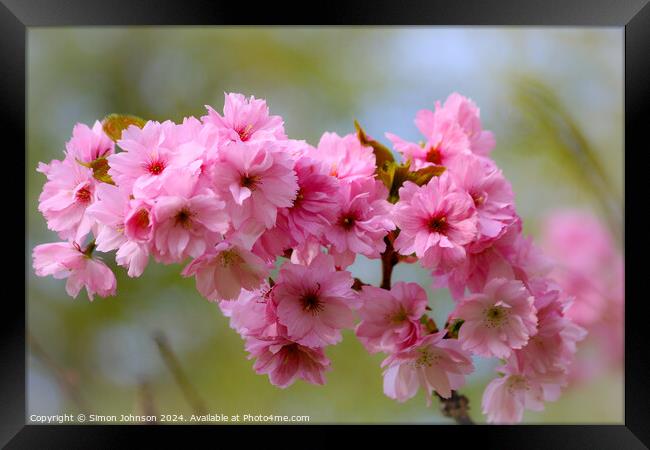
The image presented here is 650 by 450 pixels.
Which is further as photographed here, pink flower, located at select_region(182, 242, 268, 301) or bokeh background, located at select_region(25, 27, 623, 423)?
bokeh background, located at select_region(25, 27, 623, 423)

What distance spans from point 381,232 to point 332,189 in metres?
0.09

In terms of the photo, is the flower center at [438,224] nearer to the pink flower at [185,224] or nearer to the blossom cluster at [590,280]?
the pink flower at [185,224]

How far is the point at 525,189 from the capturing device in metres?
2.96

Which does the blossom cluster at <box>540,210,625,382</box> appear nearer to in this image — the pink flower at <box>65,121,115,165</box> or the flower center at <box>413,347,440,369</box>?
the flower center at <box>413,347,440,369</box>

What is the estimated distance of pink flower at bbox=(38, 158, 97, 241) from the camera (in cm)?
95

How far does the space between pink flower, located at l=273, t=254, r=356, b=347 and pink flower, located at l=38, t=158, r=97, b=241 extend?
Result: 287 mm

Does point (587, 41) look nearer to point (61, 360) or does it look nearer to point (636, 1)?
point (636, 1)

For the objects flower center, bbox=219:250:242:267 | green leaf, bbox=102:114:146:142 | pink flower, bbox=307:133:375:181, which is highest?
green leaf, bbox=102:114:146:142

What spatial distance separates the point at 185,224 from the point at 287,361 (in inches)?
10.6

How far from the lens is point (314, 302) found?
3.01ft

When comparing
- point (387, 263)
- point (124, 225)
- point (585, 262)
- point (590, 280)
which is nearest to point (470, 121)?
point (387, 263)

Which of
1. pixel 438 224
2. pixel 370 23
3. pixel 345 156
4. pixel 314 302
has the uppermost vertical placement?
pixel 370 23

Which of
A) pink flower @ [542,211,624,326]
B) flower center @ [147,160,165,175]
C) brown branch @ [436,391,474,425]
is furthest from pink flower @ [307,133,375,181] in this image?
pink flower @ [542,211,624,326]

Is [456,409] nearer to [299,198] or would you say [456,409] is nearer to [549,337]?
[549,337]
